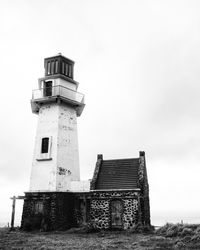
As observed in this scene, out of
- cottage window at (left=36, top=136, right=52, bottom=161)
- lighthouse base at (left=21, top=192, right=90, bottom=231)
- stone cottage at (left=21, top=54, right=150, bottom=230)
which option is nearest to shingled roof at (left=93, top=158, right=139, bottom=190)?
stone cottage at (left=21, top=54, right=150, bottom=230)

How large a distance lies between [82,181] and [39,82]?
31.6 ft

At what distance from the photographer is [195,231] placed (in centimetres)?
1708

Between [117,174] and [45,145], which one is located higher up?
[45,145]

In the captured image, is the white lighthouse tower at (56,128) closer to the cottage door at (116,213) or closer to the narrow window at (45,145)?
the narrow window at (45,145)

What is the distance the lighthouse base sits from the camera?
23.3m

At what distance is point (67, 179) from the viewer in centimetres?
2539

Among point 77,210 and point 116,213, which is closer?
point 116,213

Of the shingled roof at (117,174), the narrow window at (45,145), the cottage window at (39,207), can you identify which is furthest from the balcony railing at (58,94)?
the cottage window at (39,207)

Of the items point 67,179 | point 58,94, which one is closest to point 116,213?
point 67,179

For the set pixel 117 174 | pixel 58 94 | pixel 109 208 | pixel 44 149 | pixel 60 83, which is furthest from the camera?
pixel 60 83

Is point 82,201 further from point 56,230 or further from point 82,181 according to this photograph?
point 56,230

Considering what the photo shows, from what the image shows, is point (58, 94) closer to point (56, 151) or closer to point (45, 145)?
point (45, 145)

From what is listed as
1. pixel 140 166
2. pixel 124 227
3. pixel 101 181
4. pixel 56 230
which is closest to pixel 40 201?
pixel 56 230

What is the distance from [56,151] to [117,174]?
5.28 meters
